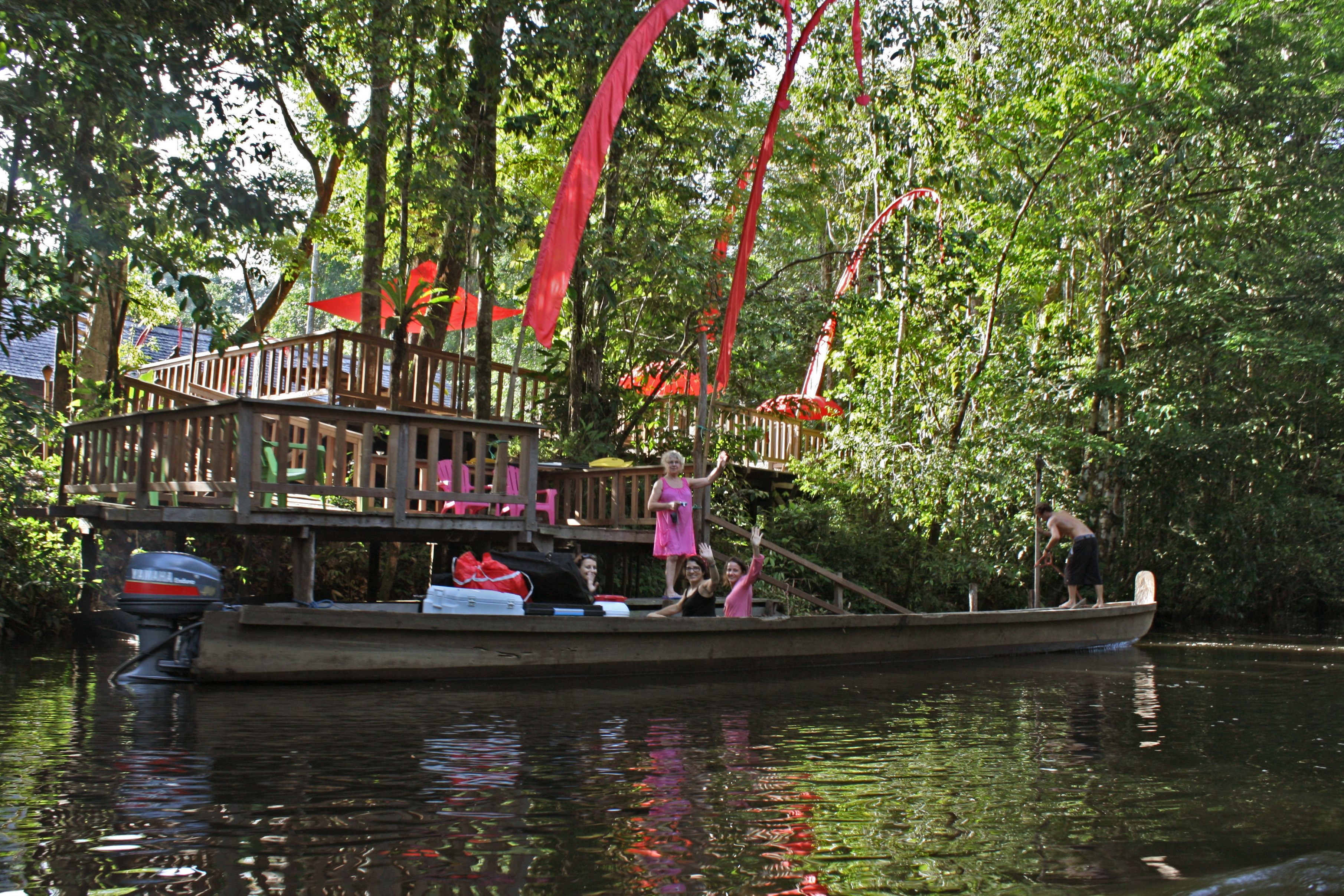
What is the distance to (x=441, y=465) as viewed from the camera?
12.9 m

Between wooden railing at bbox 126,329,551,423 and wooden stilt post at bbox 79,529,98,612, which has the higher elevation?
wooden railing at bbox 126,329,551,423

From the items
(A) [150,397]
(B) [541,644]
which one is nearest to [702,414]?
(B) [541,644]

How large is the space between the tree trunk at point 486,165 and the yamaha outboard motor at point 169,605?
17.6 ft

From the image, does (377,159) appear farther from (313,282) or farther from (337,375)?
(313,282)

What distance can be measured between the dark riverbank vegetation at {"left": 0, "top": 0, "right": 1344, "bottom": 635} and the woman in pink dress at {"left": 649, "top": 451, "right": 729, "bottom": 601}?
140 inches

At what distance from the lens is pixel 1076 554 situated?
46.3 feet

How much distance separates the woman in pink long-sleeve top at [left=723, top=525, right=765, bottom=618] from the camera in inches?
408

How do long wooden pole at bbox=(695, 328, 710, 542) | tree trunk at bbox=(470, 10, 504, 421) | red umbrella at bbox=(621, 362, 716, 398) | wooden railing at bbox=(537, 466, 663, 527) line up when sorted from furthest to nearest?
1. red umbrella at bbox=(621, 362, 716, 398)
2. long wooden pole at bbox=(695, 328, 710, 542)
3. wooden railing at bbox=(537, 466, 663, 527)
4. tree trunk at bbox=(470, 10, 504, 421)

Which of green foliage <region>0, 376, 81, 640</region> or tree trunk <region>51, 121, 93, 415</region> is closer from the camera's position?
tree trunk <region>51, 121, 93, 415</region>

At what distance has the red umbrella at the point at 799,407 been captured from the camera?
18.2m

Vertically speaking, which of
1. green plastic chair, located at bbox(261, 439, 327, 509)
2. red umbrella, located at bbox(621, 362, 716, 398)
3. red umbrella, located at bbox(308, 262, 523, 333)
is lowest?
green plastic chair, located at bbox(261, 439, 327, 509)

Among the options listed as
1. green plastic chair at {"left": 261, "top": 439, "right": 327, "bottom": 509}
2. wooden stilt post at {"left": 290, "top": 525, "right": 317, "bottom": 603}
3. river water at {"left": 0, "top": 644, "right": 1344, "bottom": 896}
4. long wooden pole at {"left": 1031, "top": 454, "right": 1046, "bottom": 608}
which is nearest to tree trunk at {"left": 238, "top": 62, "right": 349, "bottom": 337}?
green plastic chair at {"left": 261, "top": 439, "right": 327, "bottom": 509}

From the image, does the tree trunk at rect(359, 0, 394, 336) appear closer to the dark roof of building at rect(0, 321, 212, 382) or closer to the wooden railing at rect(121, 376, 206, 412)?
the wooden railing at rect(121, 376, 206, 412)

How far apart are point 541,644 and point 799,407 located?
1014cm
